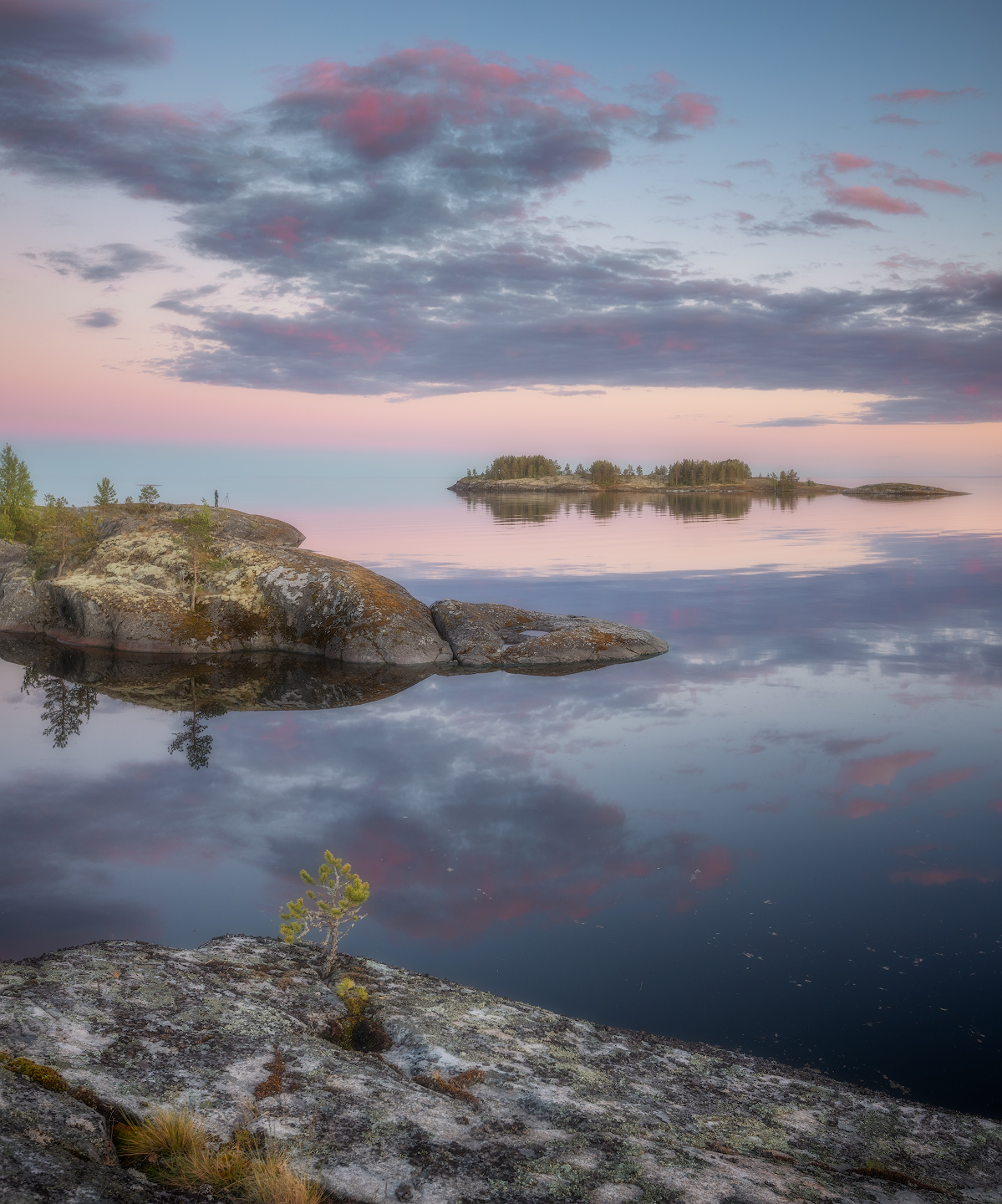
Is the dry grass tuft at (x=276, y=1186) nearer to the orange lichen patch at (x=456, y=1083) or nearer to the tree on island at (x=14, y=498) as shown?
the orange lichen patch at (x=456, y=1083)

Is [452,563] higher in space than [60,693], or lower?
higher

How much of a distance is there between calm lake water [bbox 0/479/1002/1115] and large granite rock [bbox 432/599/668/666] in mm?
1738

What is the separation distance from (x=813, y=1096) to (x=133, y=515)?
57.8m

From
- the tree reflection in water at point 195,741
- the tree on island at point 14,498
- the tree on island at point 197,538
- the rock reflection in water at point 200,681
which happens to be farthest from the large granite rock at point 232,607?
Answer: the tree on island at point 14,498

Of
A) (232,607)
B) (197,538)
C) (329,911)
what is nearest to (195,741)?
(232,607)

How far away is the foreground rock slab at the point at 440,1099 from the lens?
230 inches

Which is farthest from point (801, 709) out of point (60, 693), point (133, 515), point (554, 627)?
point (133, 515)

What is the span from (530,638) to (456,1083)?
1117 inches

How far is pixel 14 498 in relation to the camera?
A: 66.8 metres

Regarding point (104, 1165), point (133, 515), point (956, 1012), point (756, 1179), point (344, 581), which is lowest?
point (956, 1012)

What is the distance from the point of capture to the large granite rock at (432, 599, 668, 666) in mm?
33938

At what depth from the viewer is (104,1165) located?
16.8ft

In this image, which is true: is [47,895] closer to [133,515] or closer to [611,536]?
[133,515]

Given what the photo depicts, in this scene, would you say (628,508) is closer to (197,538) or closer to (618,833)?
(197,538)
